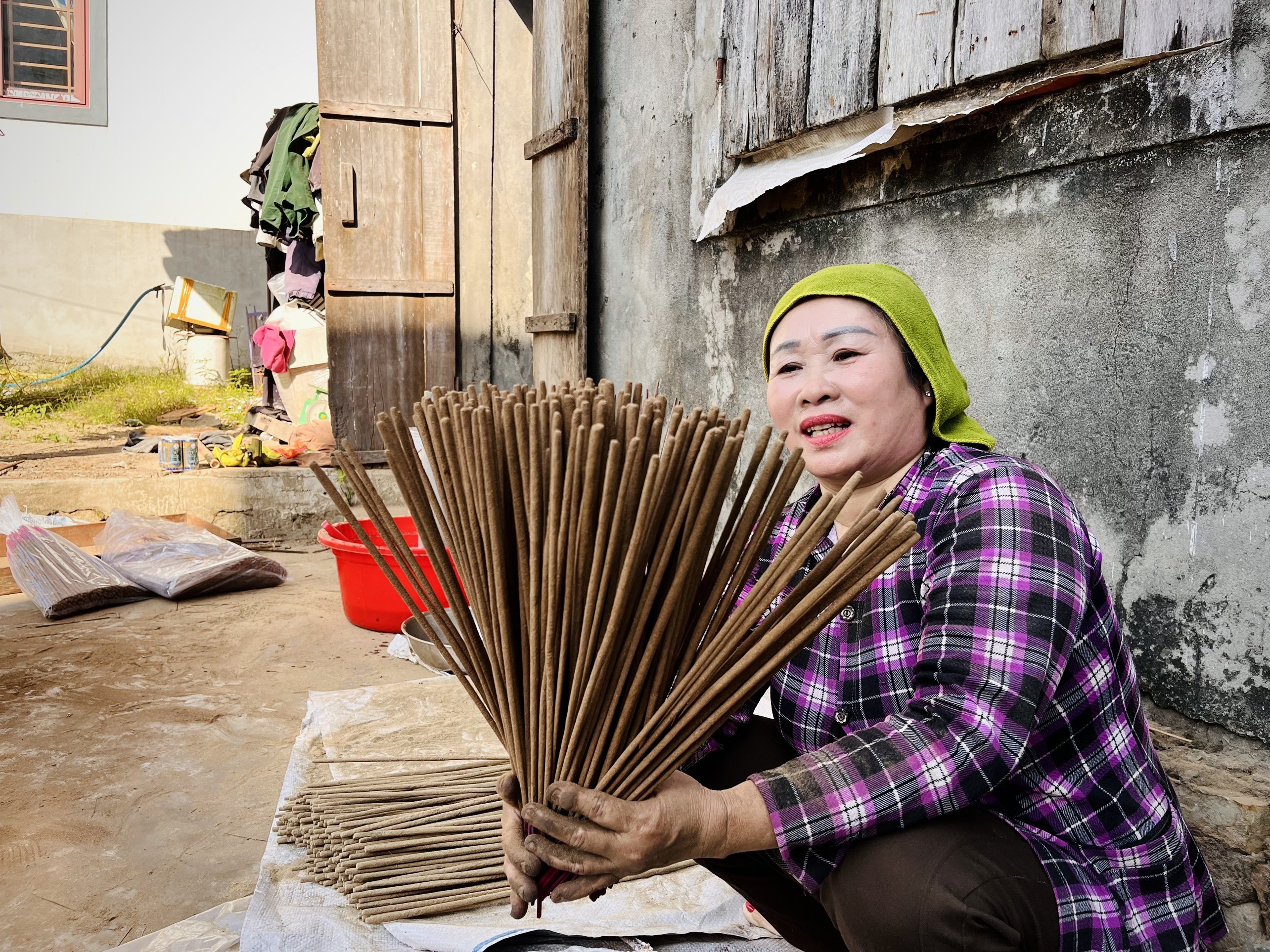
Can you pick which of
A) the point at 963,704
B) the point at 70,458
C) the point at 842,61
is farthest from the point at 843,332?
the point at 70,458

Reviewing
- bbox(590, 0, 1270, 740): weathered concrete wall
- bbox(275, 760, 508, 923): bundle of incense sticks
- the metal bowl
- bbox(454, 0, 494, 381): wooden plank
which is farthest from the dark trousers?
bbox(454, 0, 494, 381): wooden plank

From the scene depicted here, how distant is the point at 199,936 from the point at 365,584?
213cm

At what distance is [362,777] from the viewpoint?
2252 millimetres

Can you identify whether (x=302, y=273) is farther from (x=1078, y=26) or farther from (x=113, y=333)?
(x=1078, y=26)

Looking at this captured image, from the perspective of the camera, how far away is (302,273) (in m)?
7.12

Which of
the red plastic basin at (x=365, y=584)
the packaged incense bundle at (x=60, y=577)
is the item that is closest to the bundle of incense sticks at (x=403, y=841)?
the red plastic basin at (x=365, y=584)

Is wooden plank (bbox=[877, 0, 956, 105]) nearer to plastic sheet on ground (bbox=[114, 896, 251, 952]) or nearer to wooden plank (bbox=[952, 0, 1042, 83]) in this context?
wooden plank (bbox=[952, 0, 1042, 83])

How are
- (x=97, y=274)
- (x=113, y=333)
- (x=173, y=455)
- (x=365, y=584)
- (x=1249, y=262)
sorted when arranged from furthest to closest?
(x=113, y=333) < (x=97, y=274) < (x=173, y=455) < (x=365, y=584) < (x=1249, y=262)

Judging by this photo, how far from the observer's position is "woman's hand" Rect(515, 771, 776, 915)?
977mm

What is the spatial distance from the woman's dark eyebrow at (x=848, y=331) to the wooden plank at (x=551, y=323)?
271 cm

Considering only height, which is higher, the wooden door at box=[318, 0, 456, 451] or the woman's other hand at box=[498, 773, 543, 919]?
the wooden door at box=[318, 0, 456, 451]

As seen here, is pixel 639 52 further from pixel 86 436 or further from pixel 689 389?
pixel 86 436

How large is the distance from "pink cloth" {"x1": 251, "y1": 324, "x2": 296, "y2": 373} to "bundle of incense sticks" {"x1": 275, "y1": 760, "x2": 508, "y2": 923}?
511 centimetres

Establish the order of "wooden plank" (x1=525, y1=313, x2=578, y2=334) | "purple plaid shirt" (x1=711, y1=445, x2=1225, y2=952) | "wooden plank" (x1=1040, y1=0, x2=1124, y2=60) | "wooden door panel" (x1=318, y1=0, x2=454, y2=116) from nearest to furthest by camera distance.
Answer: "purple plaid shirt" (x1=711, y1=445, x2=1225, y2=952), "wooden plank" (x1=1040, y1=0, x2=1124, y2=60), "wooden plank" (x1=525, y1=313, x2=578, y2=334), "wooden door panel" (x1=318, y1=0, x2=454, y2=116)
